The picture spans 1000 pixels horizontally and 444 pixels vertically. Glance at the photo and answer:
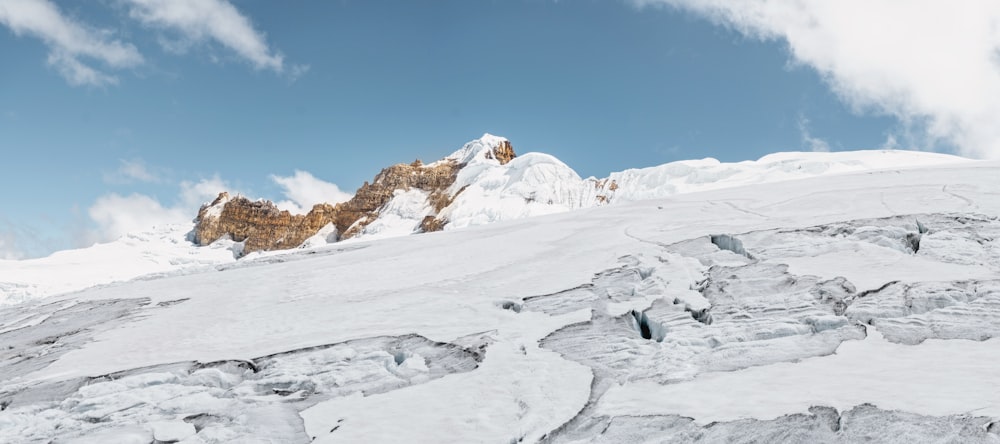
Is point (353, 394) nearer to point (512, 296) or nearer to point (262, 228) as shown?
point (512, 296)

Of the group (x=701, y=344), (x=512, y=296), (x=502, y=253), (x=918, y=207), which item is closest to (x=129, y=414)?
(x=512, y=296)

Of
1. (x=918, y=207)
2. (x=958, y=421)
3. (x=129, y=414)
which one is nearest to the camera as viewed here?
(x=958, y=421)

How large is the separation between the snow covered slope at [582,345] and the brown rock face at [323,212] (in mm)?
69552

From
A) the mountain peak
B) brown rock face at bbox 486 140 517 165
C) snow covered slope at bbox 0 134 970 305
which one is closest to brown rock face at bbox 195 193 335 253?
snow covered slope at bbox 0 134 970 305

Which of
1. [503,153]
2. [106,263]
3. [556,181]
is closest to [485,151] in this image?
[503,153]

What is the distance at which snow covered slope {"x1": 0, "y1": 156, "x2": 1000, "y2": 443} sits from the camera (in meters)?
5.03

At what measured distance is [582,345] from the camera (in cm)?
688

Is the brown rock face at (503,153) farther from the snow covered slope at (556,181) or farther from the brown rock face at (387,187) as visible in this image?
the brown rock face at (387,187)

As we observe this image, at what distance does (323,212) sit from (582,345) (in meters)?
104

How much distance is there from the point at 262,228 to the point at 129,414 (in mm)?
112418

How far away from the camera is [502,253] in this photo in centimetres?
1199

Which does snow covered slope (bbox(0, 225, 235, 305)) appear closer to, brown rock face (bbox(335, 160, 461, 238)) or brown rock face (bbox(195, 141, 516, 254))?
brown rock face (bbox(195, 141, 516, 254))

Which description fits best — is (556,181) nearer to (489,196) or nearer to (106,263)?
(489,196)

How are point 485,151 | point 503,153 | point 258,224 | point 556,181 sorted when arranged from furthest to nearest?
point 258,224
point 503,153
point 485,151
point 556,181
